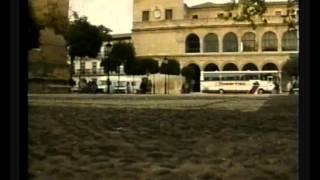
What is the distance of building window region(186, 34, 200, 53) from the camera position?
2.35 m

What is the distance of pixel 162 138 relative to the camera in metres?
2.97

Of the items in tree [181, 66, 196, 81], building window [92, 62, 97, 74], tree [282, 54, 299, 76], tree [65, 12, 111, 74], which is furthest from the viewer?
tree [181, 66, 196, 81]

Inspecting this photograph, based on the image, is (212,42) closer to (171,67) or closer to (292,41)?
(171,67)

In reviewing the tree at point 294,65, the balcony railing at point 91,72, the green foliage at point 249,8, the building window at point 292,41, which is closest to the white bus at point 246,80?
the green foliage at point 249,8

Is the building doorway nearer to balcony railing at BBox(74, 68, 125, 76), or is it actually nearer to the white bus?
the white bus

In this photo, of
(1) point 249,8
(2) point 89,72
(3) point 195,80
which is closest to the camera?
(1) point 249,8

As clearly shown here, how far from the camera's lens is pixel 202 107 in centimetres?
307

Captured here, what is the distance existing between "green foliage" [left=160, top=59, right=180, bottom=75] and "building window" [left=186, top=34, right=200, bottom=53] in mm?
126

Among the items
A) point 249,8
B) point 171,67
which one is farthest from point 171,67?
point 249,8

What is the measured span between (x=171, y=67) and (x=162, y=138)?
27.8 inches

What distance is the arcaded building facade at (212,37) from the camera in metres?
1.36

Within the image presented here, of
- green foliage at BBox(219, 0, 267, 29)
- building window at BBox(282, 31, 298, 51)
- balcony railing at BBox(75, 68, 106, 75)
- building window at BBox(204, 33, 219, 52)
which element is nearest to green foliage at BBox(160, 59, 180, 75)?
building window at BBox(204, 33, 219, 52)

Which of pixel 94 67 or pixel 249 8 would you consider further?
pixel 94 67

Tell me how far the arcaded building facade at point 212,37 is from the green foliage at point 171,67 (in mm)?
35
